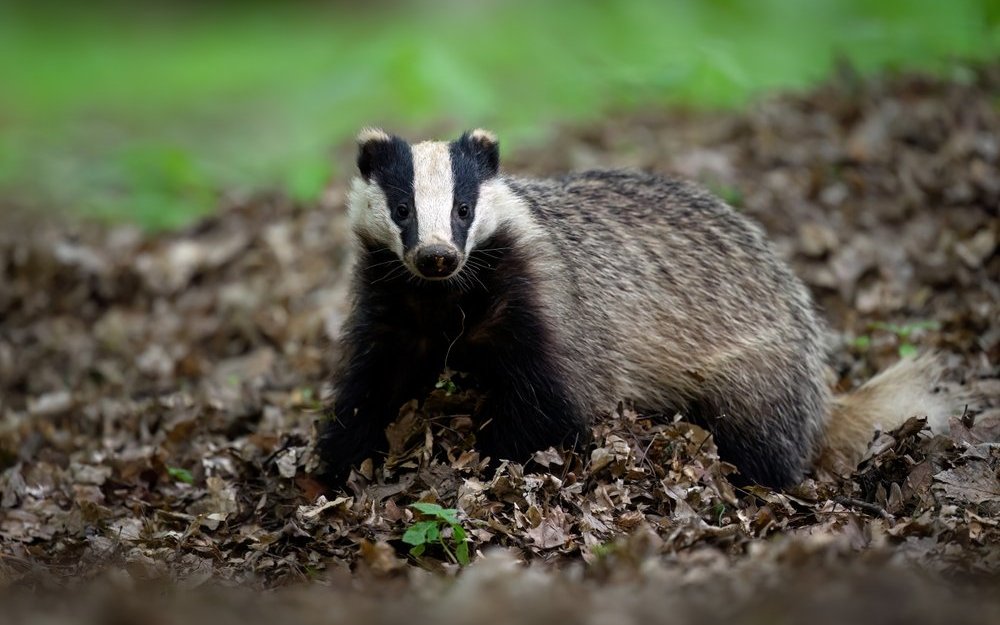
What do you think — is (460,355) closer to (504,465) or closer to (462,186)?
(504,465)

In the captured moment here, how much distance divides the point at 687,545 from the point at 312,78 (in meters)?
15.2

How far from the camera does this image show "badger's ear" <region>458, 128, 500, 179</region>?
5.77 m

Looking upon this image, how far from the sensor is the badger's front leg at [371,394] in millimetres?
5859

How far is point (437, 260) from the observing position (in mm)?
5188

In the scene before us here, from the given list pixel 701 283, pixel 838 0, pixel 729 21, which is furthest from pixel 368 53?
pixel 701 283

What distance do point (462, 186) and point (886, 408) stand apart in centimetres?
279

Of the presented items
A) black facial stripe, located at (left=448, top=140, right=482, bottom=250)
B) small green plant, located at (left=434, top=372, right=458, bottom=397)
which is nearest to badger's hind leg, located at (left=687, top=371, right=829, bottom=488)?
small green plant, located at (left=434, top=372, right=458, bottom=397)

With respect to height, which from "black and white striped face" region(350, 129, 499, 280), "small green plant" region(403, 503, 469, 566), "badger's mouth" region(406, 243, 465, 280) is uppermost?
"black and white striped face" region(350, 129, 499, 280)

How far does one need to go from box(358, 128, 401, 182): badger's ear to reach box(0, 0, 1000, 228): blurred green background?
4.67 m

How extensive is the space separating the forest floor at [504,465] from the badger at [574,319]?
25 cm

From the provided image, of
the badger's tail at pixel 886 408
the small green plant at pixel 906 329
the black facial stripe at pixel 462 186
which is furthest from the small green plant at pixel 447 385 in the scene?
the small green plant at pixel 906 329

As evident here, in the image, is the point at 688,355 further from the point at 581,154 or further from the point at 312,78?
the point at 312,78

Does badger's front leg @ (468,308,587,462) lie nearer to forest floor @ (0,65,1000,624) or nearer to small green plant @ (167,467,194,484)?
forest floor @ (0,65,1000,624)

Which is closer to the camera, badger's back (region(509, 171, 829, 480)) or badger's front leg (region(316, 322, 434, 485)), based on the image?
badger's front leg (region(316, 322, 434, 485))
